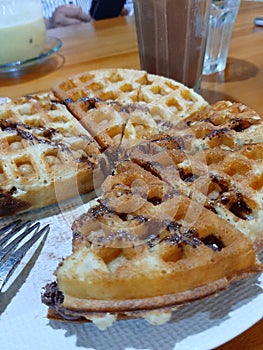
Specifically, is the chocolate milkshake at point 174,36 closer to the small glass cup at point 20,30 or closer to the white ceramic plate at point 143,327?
the small glass cup at point 20,30

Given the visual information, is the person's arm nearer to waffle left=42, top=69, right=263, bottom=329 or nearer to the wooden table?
the wooden table

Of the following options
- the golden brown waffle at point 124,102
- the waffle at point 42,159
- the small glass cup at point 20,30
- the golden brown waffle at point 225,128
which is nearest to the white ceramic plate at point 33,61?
the small glass cup at point 20,30

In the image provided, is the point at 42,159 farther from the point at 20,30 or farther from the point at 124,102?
the point at 20,30

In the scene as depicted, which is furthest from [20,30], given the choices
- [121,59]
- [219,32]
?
[219,32]

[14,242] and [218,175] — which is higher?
[218,175]

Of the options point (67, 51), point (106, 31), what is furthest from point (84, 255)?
point (106, 31)
